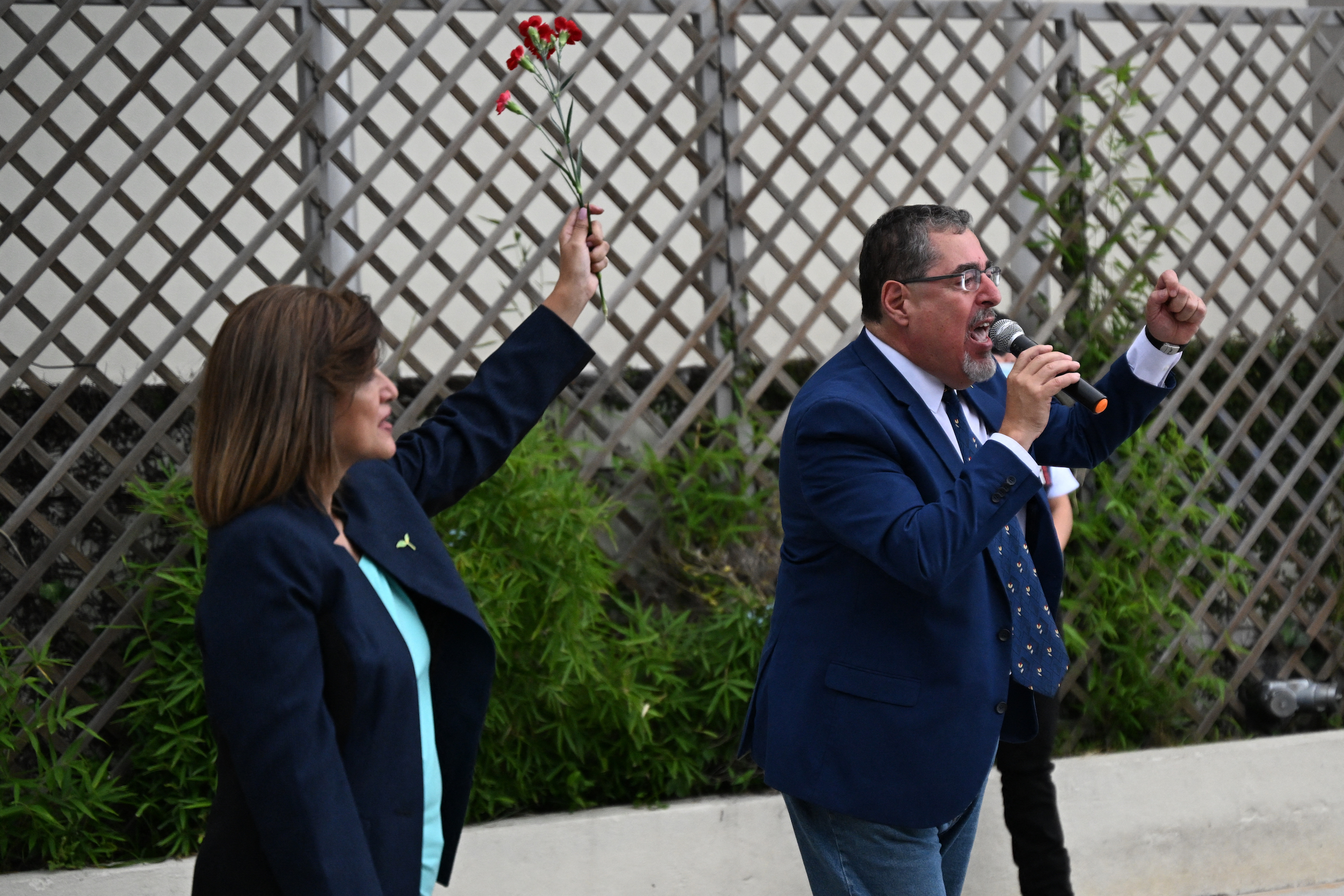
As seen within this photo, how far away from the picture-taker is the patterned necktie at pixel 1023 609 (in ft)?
5.44

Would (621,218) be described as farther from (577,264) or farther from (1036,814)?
(1036,814)

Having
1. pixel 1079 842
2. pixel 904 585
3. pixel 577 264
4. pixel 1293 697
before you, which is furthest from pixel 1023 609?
pixel 1293 697

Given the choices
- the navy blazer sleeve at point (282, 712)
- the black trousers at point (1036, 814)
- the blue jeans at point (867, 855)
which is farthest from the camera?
the black trousers at point (1036, 814)

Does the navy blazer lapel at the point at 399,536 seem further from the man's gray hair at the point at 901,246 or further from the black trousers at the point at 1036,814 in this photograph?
the black trousers at the point at 1036,814

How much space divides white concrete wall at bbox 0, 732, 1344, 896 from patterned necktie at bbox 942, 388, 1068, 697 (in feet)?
4.17

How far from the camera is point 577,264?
1582 millimetres

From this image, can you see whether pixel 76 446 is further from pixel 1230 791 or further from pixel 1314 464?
pixel 1314 464

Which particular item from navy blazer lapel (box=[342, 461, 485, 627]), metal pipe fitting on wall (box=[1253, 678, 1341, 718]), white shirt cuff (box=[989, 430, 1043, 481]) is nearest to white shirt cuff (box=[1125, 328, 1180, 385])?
white shirt cuff (box=[989, 430, 1043, 481])

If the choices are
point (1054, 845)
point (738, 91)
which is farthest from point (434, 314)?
point (1054, 845)

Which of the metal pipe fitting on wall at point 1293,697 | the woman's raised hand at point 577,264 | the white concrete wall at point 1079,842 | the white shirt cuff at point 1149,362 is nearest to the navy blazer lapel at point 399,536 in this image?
the woman's raised hand at point 577,264

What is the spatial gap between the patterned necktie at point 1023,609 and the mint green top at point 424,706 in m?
0.74

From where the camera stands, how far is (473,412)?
1.53m

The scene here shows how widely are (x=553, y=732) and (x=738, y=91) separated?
1607 mm

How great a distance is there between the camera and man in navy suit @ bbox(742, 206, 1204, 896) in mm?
1513
